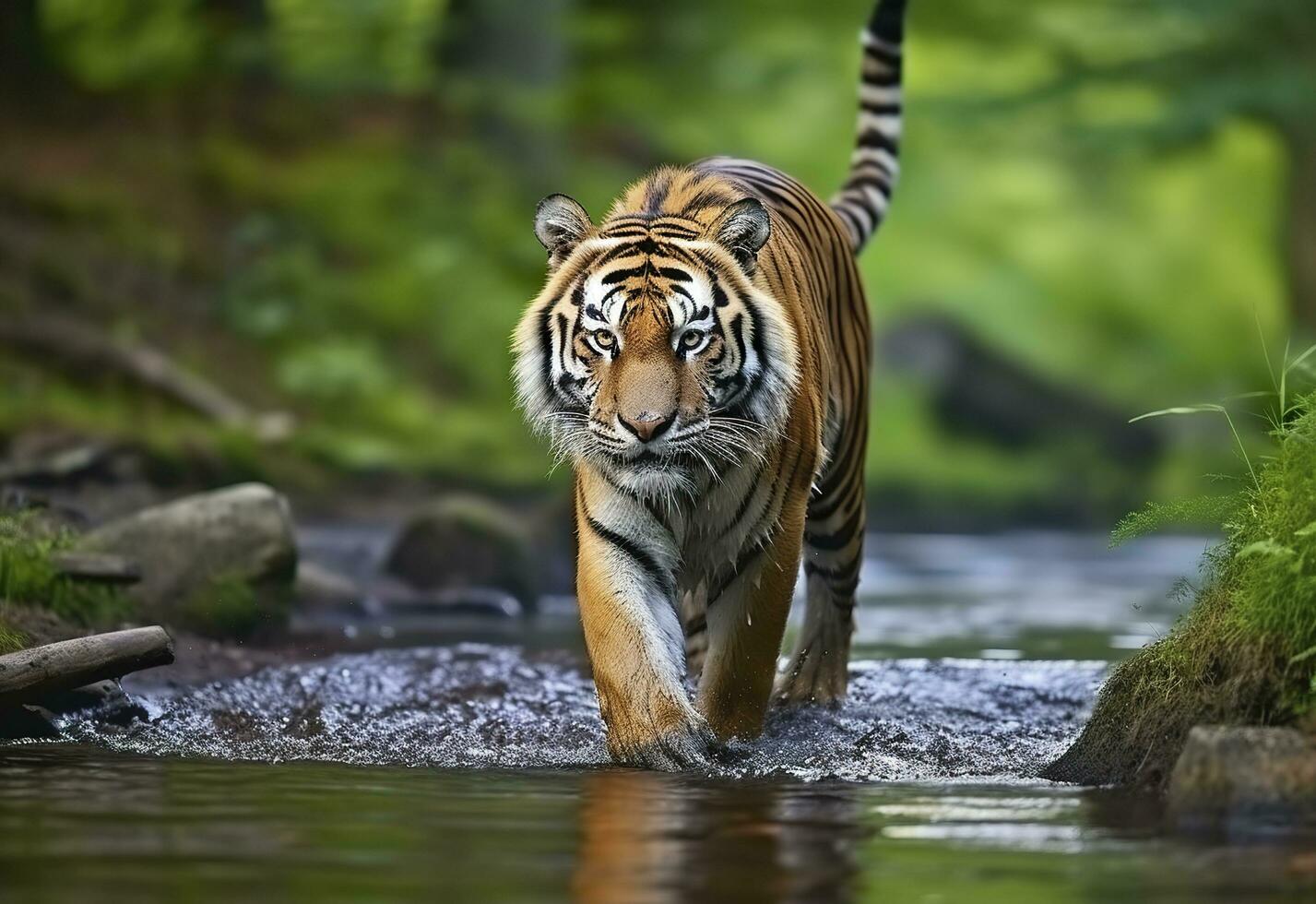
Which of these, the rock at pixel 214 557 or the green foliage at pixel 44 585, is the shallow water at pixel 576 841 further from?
the rock at pixel 214 557

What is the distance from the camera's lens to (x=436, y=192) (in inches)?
671

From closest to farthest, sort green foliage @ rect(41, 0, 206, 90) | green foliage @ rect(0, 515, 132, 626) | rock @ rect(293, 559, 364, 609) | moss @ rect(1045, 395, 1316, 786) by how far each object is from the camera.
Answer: moss @ rect(1045, 395, 1316, 786) → green foliage @ rect(0, 515, 132, 626) → rock @ rect(293, 559, 364, 609) → green foliage @ rect(41, 0, 206, 90)

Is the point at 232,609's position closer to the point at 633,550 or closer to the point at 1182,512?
the point at 633,550

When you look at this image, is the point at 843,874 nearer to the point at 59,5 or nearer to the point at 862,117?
the point at 862,117

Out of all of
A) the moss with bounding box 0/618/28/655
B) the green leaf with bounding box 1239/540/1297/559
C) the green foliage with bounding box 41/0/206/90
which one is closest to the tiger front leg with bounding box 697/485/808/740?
the green leaf with bounding box 1239/540/1297/559

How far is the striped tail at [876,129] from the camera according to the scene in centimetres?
766

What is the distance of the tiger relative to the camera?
16.6 feet

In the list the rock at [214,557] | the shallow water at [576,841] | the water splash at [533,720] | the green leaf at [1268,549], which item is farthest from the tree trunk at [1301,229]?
the shallow water at [576,841]

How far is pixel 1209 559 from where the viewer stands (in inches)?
198

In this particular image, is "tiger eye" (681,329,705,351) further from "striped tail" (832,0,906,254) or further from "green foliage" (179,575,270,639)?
"green foliage" (179,575,270,639)

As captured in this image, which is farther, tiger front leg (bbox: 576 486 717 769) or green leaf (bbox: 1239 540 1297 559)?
tiger front leg (bbox: 576 486 717 769)

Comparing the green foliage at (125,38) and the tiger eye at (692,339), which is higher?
the green foliage at (125,38)

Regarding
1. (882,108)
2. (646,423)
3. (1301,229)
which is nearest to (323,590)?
(882,108)

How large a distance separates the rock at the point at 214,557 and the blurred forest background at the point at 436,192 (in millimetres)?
2100
